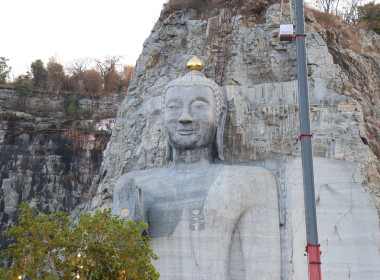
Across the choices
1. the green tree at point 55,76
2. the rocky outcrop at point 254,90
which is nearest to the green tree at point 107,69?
the green tree at point 55,76

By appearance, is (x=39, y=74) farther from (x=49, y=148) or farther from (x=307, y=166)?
(x=307, y=166)

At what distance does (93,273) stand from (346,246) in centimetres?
407

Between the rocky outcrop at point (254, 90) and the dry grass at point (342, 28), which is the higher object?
the dry grass at point (342, 28)

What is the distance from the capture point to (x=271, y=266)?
8.80 metres

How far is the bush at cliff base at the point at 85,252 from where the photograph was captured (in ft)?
24.9

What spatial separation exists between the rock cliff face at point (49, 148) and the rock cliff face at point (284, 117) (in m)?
15.4

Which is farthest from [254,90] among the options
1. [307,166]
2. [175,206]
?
[307,166]

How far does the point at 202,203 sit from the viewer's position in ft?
30.5

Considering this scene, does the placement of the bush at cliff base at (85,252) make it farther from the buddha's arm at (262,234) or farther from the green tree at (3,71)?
the green tree at (3,71)

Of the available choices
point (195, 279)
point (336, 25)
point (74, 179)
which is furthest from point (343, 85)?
point (74, 179)

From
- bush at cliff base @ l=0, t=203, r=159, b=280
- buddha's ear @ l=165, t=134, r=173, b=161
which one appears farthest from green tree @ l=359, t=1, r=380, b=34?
bush at cliff base @ l=0, t=203, r=159, b=280

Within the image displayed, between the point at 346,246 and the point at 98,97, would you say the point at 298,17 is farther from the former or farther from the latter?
the point at 98,97

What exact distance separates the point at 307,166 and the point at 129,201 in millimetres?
3662

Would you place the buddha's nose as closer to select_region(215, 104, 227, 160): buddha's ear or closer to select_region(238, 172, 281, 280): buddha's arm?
select_region(215, 104, 227, 160): buddha's ear
